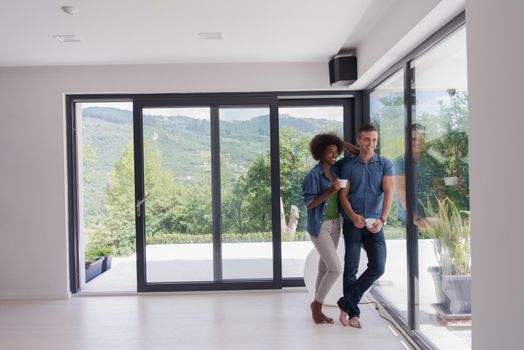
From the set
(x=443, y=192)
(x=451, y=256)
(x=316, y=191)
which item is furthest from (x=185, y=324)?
(x=443, y=192)

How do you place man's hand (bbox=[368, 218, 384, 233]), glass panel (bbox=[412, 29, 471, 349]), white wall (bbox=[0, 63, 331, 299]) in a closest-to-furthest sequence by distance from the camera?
glass panel (bbox=[412, 29, 471, 349]), man's hand (bbox=[368, 218, 384, 233]), white wall (bbox=[0, 63, 331, 299])

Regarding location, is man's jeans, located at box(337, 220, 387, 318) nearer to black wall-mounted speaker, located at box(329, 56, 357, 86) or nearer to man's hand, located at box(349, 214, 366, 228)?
man's hand, located at box(349, 214, 366, 228)

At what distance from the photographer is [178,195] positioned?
15.0ft

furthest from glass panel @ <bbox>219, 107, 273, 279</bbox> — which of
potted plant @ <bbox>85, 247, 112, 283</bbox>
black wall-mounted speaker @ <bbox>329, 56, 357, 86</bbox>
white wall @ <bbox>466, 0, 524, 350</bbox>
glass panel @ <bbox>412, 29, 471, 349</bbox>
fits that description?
white wall @ <bbox>466, 0, 524, 350</bbox>

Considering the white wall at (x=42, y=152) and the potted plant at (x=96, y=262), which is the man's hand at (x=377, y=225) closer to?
the white wall at (x=42, y=152)

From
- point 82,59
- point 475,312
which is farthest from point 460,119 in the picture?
point 82,59

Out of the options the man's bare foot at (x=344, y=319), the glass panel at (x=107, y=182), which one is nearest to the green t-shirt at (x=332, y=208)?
the man's bare foot at (x=344, y=319)

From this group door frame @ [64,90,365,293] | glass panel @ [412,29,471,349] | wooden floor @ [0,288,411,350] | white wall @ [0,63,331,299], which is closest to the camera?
glass panel @ [412,29,471,349]

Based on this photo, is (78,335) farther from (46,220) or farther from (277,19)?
(277,19)

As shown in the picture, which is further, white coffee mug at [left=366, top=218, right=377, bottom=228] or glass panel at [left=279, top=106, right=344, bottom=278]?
glass panel at [left=279, top=106, right=344, bottom=278]

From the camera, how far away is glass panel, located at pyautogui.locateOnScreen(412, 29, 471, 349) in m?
2.40

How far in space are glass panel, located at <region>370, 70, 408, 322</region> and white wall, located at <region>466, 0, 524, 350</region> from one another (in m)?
1.59

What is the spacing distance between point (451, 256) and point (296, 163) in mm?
2384

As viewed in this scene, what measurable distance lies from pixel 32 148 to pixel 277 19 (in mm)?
2948
